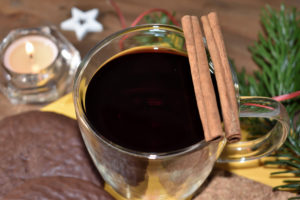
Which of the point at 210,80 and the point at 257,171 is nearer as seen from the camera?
the point at 210,80

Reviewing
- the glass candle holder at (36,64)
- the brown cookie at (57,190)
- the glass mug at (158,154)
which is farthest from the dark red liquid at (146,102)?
the glass candle holder at (36,64)

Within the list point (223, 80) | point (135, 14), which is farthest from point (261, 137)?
point (135, 14)

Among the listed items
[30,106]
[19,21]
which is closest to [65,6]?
[19,21]

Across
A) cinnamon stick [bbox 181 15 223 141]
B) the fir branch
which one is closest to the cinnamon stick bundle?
cinnamon stick [bbox 181 15 223 141]

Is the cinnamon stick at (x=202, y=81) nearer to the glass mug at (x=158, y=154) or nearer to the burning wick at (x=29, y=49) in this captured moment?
the glass mug at (x=158, y=154)

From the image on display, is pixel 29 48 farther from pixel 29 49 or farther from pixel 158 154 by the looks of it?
pixel 158 154
